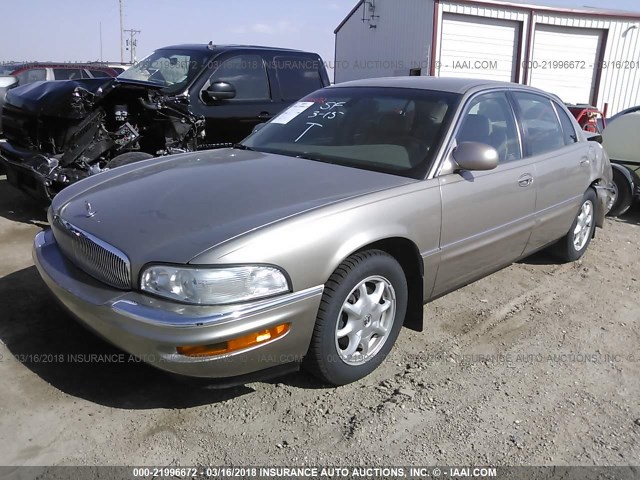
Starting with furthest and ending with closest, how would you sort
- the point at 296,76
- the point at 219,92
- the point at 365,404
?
the point at 296,76 < the point at 219,92 < the point at 365,404

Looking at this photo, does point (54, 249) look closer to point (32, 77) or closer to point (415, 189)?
point (415, 189)

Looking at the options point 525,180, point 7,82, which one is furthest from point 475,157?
point 7,82

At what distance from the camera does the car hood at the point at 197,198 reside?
2.50 metres

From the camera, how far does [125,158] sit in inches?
216

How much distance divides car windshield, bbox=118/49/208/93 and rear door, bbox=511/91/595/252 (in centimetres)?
358

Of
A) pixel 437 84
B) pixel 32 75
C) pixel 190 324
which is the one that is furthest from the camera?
pixel 32 75

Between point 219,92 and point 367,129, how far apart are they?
2.68m

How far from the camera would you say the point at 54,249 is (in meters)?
3.09

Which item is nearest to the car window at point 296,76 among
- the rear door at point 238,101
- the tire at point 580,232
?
the rear door at point 238,101

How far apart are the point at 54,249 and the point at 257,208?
A: 50.5 inches

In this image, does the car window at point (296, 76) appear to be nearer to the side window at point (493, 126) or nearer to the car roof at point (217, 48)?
the car roof at point (217, 48)

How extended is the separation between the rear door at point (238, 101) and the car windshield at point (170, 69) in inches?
7.8

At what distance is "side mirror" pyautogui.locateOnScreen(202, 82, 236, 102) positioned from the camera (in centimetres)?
580

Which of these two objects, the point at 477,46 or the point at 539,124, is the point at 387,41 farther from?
the point at 539,124
